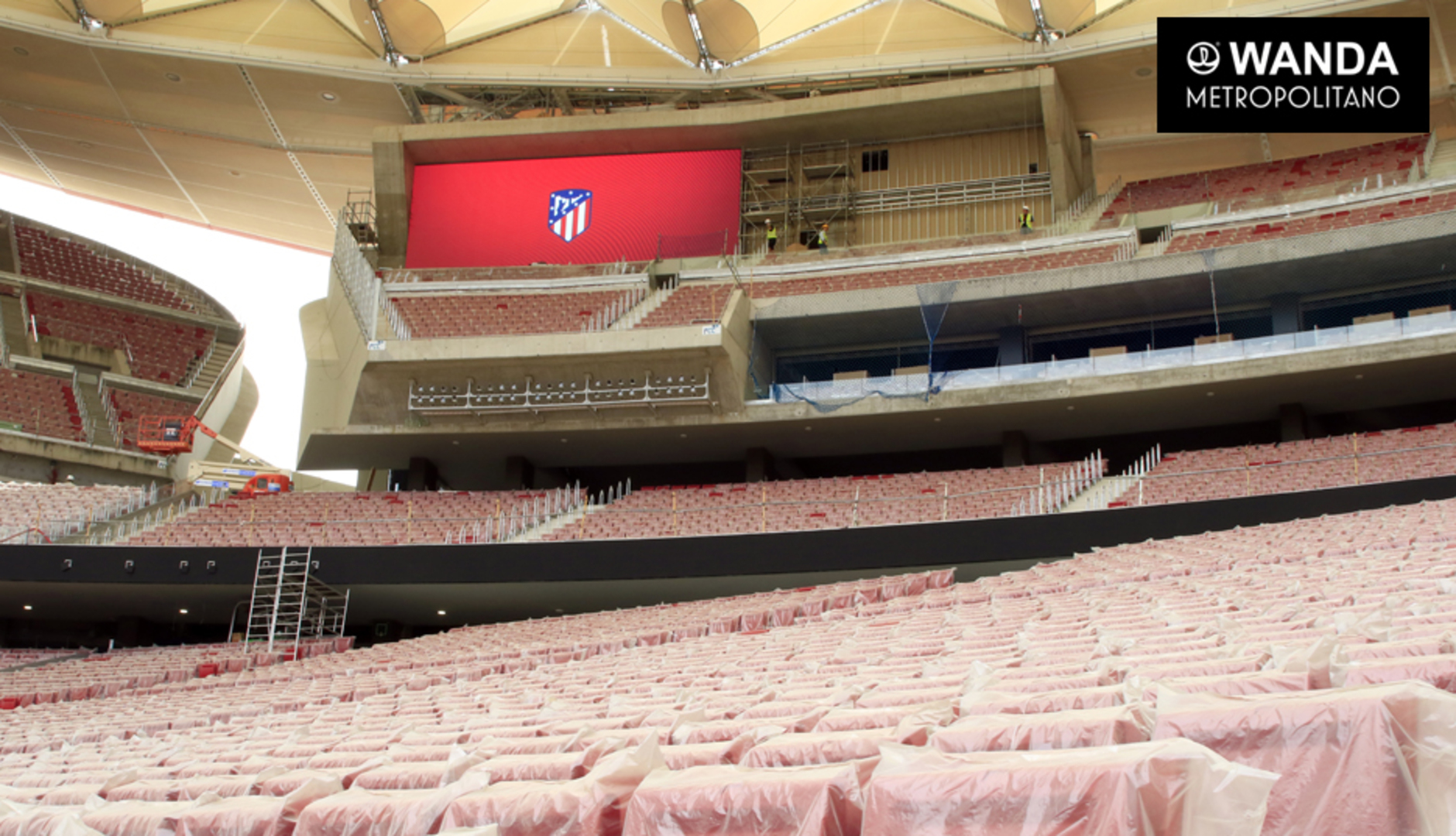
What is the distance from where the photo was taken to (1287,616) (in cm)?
620

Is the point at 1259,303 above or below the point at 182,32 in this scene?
below

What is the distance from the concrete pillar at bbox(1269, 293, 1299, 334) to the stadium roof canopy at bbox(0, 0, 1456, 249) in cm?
681

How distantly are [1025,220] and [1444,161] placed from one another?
32.7ft

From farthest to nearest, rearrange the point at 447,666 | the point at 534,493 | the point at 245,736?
1. the point at 534,493
2. the point at 447,666
3. the point at 245,736

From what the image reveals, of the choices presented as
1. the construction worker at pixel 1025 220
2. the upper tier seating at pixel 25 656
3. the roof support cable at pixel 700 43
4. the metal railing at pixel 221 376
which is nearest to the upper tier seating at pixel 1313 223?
the construction worker at pixel 1025 220

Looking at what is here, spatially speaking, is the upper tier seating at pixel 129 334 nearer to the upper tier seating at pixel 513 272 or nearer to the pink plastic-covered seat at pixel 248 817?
the upper tier seating at pixel 513 272

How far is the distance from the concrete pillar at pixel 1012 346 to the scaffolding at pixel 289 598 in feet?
52.7

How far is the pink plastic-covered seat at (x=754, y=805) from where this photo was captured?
281 cm

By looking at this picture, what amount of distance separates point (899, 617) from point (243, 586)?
15786 millimetres

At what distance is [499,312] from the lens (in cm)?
2817

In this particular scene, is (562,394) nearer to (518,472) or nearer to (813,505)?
(518,472)

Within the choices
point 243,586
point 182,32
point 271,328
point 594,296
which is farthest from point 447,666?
point 271,328

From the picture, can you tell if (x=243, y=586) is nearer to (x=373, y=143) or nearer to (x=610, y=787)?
(x=373, y=143)

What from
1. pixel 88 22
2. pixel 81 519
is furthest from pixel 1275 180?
pixel 88 22
